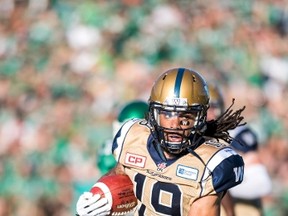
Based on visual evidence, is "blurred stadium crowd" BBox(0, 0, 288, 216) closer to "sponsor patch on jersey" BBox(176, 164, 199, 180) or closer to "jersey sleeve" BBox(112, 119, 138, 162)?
"jersey sleeve" BBox(112, 119, 138, 162)

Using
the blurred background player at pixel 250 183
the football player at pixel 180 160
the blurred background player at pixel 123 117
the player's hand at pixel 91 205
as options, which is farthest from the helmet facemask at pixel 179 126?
the blurred background player at pixel 250 183

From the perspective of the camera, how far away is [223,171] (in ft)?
10.1

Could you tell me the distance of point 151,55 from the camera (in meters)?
6.98

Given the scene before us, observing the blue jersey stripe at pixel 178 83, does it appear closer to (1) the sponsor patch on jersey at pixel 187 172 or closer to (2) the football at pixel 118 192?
(1) the sponsor patch on jersey at pixel 187 172

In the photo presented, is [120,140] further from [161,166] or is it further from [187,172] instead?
[187,172]

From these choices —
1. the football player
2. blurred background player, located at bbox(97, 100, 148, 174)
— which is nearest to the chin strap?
the football player

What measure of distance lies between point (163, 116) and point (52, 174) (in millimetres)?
3435

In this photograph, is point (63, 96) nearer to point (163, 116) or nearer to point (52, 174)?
point (52, 174)

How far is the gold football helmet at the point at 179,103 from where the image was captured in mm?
3156

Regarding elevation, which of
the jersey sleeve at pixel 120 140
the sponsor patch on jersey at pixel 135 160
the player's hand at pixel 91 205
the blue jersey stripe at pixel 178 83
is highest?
the blue jersey stripe at pixel 178 83

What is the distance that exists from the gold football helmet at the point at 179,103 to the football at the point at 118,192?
0.99 feet

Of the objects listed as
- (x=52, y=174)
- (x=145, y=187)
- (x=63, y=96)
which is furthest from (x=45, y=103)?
(x=145, y=187)

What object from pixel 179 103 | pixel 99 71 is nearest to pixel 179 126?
pixel 179 103

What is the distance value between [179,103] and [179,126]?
0.10 metres
